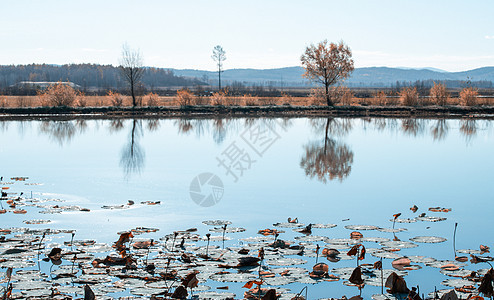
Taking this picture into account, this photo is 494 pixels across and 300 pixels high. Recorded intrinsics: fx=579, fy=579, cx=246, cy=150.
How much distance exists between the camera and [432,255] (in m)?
6.76

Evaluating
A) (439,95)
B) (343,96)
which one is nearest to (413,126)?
(343,96)

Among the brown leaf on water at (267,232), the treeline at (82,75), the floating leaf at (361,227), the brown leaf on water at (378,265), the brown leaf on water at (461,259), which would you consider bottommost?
the brown leaf on water at (461,259)

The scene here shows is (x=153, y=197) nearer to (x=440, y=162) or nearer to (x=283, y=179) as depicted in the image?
(x=283, y=179)

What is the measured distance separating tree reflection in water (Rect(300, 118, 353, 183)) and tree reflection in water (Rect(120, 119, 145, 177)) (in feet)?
13.3

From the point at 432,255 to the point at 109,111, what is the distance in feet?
105

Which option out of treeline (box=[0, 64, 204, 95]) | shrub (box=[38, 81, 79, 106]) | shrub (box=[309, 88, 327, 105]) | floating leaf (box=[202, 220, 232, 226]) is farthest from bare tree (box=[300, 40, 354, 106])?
treeline (box=[0, 64, 204, 95])

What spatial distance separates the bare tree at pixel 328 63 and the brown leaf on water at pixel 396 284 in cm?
3517

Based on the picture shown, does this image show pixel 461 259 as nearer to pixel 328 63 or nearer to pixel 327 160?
pixel 327 160

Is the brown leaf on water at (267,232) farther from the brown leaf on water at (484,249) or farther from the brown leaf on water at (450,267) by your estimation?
the brown leaf on water at (484,249)

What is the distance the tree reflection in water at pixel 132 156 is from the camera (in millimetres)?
13742

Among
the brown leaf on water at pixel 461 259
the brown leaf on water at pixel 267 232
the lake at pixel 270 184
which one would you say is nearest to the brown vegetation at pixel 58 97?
the lake at pixel 270 184

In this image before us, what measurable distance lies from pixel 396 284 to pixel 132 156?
1184cm

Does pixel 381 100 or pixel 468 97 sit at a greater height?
pixel 468 97

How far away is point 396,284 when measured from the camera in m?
5.36
